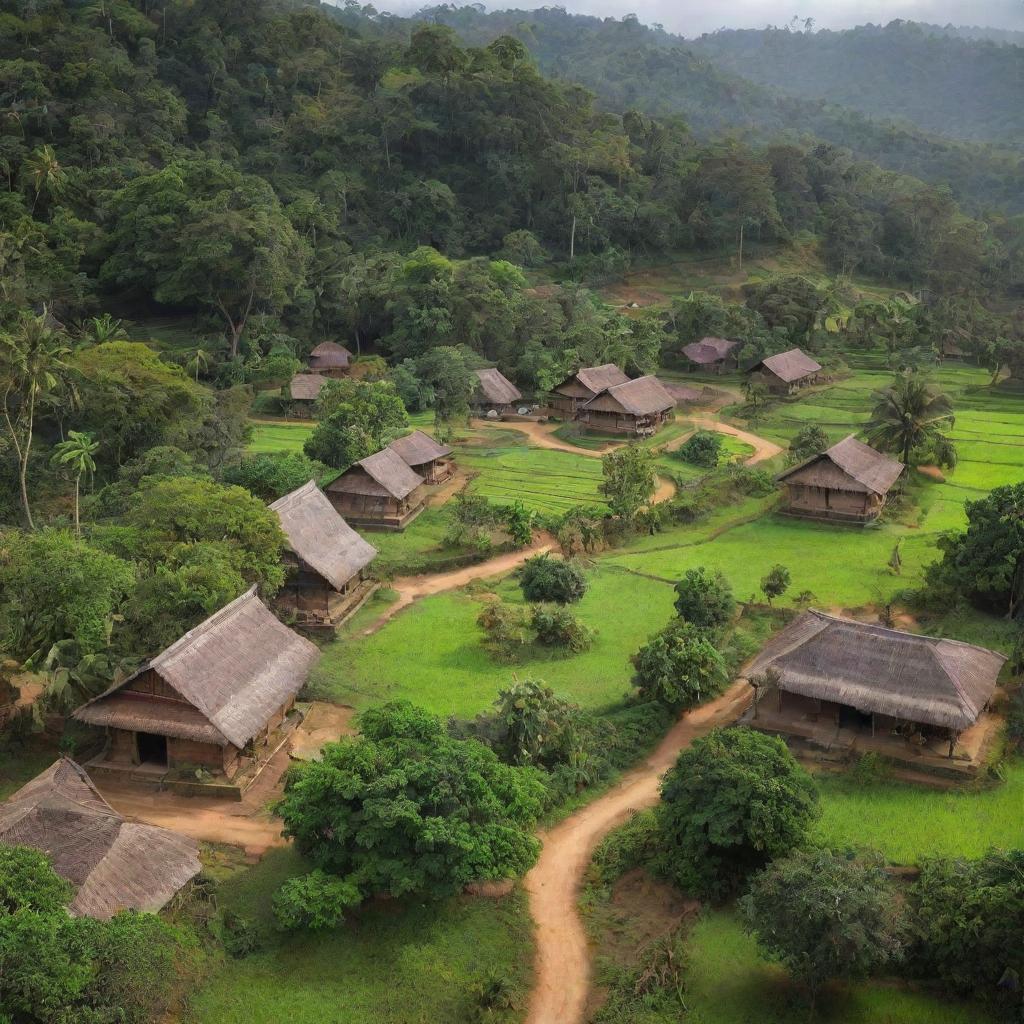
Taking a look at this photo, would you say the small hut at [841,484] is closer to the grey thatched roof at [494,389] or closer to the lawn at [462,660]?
the lawn at [462,660]

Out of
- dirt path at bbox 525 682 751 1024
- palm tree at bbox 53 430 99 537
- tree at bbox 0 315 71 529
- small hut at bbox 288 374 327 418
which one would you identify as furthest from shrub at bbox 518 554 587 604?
small hut at bbox 288 374 327 418

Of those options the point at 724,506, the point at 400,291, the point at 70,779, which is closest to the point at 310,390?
the point at 400,291

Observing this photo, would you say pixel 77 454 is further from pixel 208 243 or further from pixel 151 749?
pixel 208 243

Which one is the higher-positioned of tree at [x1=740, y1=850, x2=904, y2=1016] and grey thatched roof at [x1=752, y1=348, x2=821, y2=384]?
tree at [x1=740, y1=850, x2=904, y2=1016]

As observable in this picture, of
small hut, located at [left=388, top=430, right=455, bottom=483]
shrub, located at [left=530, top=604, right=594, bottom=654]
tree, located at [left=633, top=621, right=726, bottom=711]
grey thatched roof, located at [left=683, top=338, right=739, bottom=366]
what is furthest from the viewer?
grey thatched roof, located at [left=683, top=338, right=739, bottom=366]

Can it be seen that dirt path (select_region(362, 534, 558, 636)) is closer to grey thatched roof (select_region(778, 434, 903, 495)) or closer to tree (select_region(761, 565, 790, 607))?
tree (select_region(761, 565, 790, 607))
